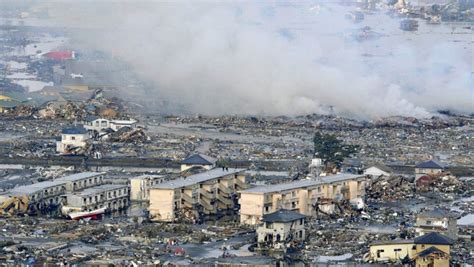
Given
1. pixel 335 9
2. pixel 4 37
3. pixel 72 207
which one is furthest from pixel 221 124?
pixel 4 37

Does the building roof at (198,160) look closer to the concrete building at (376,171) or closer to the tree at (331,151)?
the tree at (331,151)

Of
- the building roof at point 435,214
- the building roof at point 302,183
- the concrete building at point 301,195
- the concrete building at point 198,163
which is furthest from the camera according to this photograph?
the concrete building at point 198,163

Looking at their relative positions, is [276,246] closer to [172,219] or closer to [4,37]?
[172,219]

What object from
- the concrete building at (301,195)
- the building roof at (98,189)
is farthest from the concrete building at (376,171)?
the building roof at (98,189)

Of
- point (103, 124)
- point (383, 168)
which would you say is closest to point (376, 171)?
point (383, 168)

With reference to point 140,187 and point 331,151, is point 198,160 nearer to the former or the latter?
point 140,187
